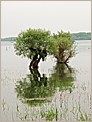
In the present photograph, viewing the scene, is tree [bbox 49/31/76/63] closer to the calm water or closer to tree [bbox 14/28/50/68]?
tree [bbox 14/28/50/68]

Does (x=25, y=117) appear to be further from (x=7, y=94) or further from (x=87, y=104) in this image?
(x=7, y=94)

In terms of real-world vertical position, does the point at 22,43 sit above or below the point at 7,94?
above

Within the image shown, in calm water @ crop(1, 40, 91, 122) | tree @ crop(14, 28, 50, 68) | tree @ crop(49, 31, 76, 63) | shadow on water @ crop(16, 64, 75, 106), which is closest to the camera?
calm water @ crop(1, 40, 91, 122)

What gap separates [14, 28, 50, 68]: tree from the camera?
70.7 ft

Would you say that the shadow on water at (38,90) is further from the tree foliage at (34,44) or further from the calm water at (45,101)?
the tree foliage at (34,44)

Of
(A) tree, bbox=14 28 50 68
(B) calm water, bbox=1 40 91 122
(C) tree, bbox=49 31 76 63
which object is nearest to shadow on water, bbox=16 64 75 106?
(B) calm water, bbox=1 40 91 122

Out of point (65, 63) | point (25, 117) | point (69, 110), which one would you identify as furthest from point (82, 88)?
point (65, 63)

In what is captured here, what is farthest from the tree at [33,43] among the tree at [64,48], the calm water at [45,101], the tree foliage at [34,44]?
the calm water at [45,101]

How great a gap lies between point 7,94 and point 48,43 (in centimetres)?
1089

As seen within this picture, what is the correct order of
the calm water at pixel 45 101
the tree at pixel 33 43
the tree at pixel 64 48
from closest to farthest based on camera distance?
1. the calm water at pixel 45 101
2. the tree at pixel 33 43
3. the tree at pixel 64 48

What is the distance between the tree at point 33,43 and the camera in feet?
70.7

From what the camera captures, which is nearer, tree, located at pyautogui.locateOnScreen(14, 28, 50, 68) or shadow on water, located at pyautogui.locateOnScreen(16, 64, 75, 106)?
shadow on water, located at pyautogui.locateOnScreen(16, 64, 75, 106)

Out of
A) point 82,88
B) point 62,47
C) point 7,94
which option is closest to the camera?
point 7,94

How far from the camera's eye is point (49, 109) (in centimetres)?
836
